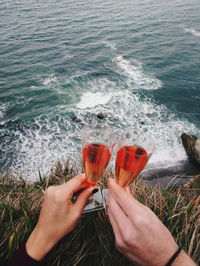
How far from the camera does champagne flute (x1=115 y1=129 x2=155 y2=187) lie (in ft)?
5.52

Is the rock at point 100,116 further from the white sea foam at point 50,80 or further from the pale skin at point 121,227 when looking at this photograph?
the pale skin at point 121,227

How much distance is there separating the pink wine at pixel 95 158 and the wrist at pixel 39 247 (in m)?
0.59

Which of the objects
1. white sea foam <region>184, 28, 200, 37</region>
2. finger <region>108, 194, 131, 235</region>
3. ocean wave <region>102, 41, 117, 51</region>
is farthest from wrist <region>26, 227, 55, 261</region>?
white sea foam <region>184, 28, 200, 37</region>

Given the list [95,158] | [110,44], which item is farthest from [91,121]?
[110,44]

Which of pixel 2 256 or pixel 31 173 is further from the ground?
pixel 2 256

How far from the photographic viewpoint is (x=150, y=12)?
1793 inches

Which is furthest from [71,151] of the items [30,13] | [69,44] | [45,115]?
[30,13]

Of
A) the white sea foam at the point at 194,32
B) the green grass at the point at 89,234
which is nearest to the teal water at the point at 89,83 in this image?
the white sea foam at the point at 194,32

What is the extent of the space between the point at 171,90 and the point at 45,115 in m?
12.9

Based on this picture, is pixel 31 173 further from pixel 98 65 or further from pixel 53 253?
pixel 98 65

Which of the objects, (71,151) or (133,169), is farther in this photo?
(71,151)

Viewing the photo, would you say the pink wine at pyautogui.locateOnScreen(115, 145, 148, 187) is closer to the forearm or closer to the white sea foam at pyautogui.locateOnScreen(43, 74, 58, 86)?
the forearm

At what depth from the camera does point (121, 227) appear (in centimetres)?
140

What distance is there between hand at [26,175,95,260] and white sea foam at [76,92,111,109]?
1629cm
